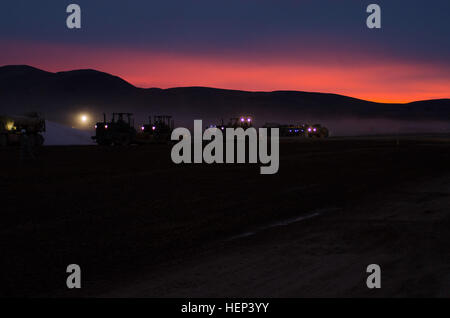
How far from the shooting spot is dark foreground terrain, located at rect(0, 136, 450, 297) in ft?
19.0

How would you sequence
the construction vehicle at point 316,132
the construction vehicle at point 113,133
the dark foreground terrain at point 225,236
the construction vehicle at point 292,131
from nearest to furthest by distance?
the dark foreground terrain at point 225,236 → the construction vehicle at point 113,133 → the construction vehicle at point 316,132 → the construction vehicle at point 292,131

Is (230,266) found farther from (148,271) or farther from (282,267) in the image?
(148,271)

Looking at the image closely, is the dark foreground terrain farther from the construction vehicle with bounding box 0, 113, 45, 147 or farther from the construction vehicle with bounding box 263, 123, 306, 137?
the construction vehicle with bounding box 263, 123, 306, 137

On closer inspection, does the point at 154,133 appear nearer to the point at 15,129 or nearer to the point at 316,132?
the point at 15,129

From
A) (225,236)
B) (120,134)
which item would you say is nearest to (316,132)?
(120,134)

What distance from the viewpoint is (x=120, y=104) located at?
192500mm

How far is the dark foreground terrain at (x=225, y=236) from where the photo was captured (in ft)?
19.0

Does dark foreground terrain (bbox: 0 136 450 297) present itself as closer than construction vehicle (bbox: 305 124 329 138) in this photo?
Yes

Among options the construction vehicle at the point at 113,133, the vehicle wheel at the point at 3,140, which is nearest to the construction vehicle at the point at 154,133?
the construction vehicle at the point at 113,133

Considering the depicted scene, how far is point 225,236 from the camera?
8359 millimetres

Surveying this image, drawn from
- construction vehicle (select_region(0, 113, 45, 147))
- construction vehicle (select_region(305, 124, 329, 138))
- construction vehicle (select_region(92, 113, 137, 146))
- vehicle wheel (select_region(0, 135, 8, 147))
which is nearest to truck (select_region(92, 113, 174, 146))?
construction vehicle (select_region(92, 113, 137, 146))

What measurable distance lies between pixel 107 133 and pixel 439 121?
17683cm

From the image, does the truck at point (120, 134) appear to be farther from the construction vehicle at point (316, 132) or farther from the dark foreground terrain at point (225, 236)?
the construction vehicle at point (316, 132)
